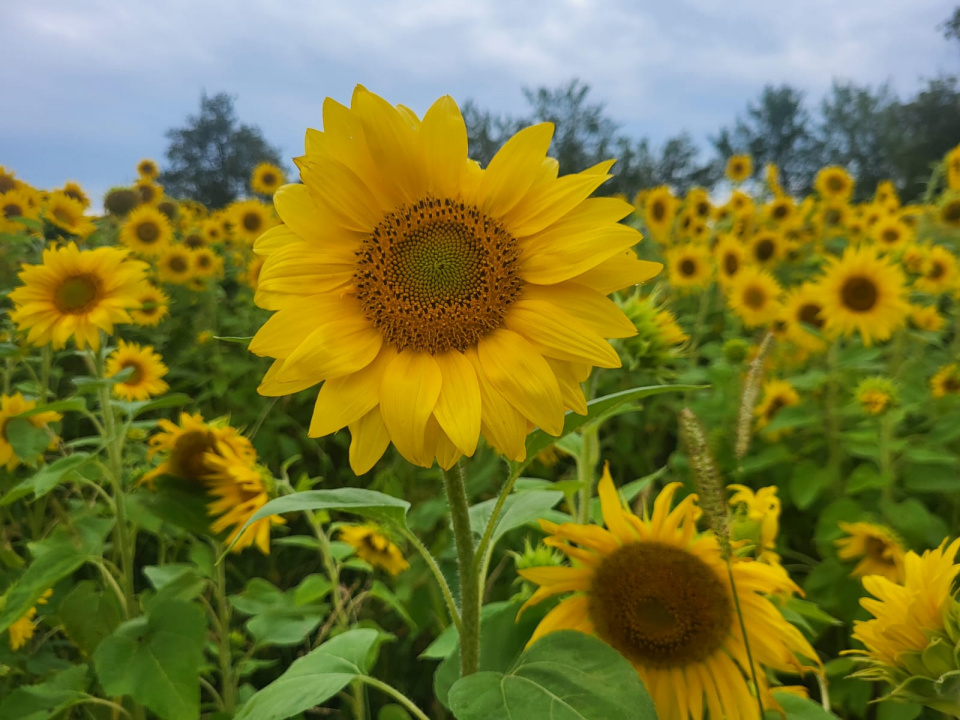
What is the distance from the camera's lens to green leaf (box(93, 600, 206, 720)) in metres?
1.02

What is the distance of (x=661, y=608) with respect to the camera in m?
0.85

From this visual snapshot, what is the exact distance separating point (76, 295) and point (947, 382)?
8.70 ft

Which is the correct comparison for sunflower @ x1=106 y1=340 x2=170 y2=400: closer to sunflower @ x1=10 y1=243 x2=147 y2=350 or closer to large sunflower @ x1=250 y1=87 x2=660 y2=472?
sunflower @ x1=10 y1=243 x2=147 y2=350

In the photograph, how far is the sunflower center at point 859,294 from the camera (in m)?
2.40

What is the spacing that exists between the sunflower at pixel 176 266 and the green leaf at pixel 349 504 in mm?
3401

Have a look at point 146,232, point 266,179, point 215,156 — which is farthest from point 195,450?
point 215,156

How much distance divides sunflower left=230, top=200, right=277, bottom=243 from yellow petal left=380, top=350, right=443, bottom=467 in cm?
430

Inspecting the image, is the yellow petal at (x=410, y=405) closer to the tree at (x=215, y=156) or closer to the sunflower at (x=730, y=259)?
the sunflower at (x=730, y=259)

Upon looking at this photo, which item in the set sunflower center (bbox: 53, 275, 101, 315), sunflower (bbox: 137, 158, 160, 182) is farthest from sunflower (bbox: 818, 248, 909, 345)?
sunflower (bbox: 137, 158, 160, 182)

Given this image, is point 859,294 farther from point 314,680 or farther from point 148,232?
point 148,232

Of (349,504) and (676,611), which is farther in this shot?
(676,611)

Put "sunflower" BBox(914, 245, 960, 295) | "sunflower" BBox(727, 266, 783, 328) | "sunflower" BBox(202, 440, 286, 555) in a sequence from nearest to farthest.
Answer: "sunflower" BBox(202, 440, 286, 555), "sunflower" BBox(914, 245, 960, 295), "sunflower" BBox(727, 266, 783, 328)

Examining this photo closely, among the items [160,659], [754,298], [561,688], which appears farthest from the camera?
[754,298]

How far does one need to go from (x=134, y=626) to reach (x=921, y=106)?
17750mm
